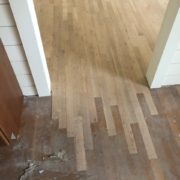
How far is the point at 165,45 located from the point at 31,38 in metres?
0.87

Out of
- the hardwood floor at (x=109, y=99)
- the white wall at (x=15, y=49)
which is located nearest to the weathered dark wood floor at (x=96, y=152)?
the hardwood floor at (x=109, y=99)

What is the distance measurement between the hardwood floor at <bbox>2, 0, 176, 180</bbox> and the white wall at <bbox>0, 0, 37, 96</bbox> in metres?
0.24

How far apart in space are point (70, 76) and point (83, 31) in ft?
2.31

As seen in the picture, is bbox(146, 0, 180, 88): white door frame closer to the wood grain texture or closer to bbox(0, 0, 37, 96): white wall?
the wood grain texture

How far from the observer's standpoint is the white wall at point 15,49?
3.58ft

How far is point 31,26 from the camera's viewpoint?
113 centimetres

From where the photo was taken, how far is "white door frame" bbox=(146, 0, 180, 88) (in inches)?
47.3

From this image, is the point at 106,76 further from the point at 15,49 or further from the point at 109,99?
the point at 15,49

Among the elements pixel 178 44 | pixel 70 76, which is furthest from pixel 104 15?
pixel 178 44

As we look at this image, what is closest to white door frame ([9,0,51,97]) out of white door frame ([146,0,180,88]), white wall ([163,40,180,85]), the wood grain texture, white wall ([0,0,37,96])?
white wall ([0,0,37,96])

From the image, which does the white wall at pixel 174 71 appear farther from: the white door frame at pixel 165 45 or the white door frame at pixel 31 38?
the white door frame at pixel 31 38

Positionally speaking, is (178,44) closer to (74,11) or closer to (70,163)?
(70,163)

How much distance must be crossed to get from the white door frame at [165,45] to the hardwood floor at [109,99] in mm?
137

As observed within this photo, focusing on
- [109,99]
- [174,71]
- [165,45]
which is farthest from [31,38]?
[174,71]
